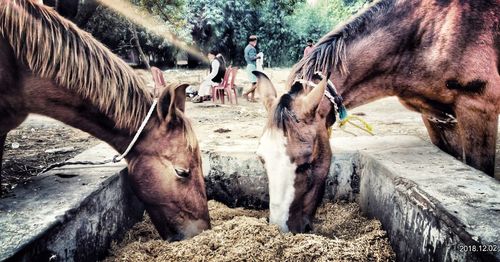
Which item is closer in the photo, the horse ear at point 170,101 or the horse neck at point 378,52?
the horse ear at point 170,101

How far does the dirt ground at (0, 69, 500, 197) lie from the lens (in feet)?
13.5

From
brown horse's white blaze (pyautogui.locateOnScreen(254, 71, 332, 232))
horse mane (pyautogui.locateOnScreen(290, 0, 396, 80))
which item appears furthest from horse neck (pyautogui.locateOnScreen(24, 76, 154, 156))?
horse mane (pyautogui.locateOnScreen(290, 0, 396, 80))

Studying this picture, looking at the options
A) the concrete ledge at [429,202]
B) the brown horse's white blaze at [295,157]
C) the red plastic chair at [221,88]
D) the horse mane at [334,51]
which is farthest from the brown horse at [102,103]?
the red plastic chair at [221,88]

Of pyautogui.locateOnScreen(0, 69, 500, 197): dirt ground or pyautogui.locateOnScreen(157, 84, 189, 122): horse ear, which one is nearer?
pyautogui.locateOnScreen(157, 84, 189, 122): horse ear

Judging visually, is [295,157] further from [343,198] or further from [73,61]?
[73,61]

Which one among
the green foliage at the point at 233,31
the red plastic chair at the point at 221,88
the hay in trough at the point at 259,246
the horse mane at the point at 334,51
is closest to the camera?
the hay in trough at the point at 259,246

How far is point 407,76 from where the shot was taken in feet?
11.1

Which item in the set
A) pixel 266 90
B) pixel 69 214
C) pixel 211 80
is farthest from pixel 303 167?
pixel 211 80

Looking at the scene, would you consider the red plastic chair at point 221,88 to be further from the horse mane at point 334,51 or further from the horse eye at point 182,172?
the horse eye at point 182,172

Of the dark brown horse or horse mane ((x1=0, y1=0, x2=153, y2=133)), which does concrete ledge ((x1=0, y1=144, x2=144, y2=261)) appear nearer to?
horse mane ((x1=0, y1=0, x2=153, y2=133))

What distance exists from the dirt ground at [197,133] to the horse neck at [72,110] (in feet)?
1.76

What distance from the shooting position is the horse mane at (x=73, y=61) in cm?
226

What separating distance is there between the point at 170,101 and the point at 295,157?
0.98 metres

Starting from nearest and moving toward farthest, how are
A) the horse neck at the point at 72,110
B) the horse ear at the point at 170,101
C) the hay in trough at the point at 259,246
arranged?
the hay in trough at the point at 259,246 < the horse neck at the point at 72,110 < the horse ear at the point at 170,101
